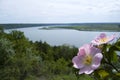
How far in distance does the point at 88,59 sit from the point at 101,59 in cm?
4

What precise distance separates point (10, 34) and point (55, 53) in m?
9.39

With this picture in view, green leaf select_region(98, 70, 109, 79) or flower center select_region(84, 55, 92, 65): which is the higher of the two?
flower center select_region(84, 55, 92, 65)

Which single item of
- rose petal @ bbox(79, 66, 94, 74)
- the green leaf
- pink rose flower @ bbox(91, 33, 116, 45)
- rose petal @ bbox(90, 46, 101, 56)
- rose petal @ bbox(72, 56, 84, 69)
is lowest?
the green leaf

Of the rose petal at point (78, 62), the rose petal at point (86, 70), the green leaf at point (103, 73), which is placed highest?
the rose petal at point (78, 62)

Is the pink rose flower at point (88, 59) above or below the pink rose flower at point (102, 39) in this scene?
below

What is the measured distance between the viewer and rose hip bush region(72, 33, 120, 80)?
2.38 feet

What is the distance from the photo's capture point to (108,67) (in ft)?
2.57

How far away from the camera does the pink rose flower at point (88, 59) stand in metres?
0.70

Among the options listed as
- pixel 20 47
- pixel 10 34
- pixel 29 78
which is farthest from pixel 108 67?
pixel 10 34

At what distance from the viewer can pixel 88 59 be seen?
0.74 meters

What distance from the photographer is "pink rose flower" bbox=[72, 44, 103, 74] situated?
70 cm

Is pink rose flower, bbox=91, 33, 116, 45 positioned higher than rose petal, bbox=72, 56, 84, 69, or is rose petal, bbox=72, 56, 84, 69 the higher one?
pink rose flower, bbox=91, 33, 116, 45

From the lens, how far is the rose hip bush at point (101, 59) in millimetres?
725

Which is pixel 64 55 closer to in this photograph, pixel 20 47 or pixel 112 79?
pixel 20 47
